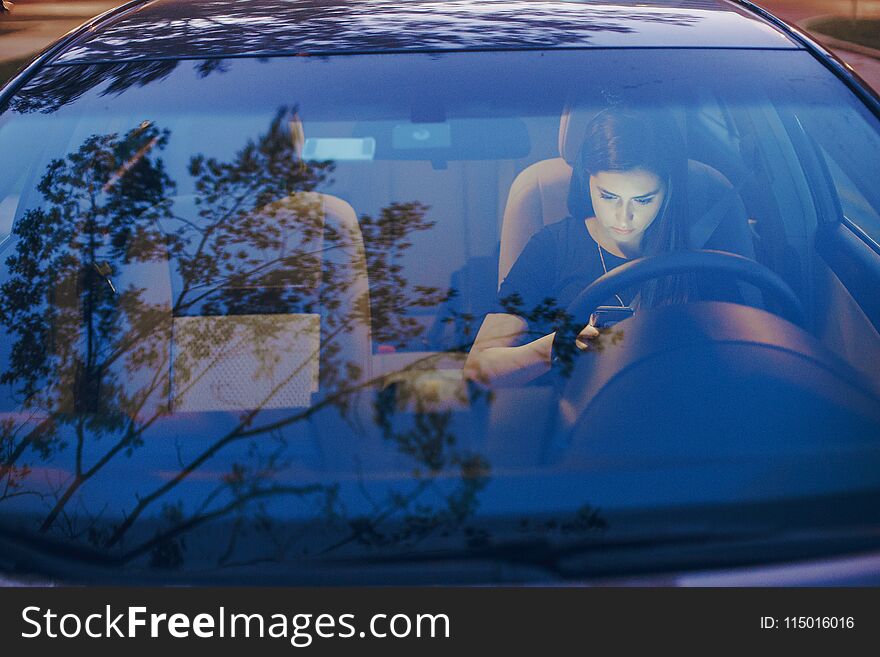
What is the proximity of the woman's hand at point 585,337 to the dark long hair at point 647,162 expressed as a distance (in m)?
0.18

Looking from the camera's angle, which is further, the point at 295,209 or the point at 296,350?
the point at 295,209

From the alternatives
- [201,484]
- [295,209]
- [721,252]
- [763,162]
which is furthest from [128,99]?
[763,162]

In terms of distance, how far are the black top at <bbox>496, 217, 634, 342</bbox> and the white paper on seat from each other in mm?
363

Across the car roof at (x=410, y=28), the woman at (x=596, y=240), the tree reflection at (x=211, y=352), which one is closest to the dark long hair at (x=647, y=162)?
the woman at (x=596, y=240)

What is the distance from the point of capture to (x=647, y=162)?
214 cm

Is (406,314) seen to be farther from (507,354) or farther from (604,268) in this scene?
(604,268)

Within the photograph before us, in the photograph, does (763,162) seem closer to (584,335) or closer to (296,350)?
(584,335)

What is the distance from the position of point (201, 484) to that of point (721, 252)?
1116 mm

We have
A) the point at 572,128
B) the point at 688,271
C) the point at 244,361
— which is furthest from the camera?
the point at 572,128

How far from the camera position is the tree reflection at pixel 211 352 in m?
1.42

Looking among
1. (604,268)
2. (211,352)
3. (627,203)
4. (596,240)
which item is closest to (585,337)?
(604,268)

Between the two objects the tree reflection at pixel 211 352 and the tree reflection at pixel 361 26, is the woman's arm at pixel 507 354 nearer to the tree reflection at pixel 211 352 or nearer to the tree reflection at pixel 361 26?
the tree reflection at pixel 211 352

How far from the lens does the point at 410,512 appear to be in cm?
141

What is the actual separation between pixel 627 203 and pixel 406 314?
25.7 inches
